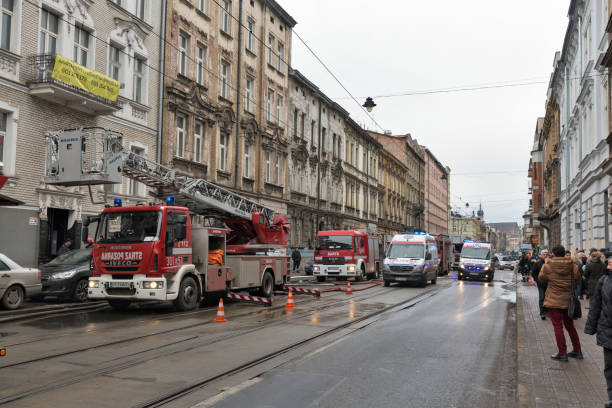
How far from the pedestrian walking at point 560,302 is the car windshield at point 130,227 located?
890 centimetres

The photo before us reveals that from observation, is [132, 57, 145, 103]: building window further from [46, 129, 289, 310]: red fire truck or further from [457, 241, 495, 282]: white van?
[457, 241, 495, 282]: white van

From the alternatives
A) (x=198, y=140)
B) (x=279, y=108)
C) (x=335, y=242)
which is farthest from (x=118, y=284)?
(x=279, y=108)

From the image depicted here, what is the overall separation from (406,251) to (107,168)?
1527cm

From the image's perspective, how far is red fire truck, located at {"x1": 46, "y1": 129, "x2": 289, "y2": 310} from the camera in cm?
1338

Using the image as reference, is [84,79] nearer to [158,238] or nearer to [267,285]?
[158,238]

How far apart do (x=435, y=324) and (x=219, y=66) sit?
67.0 ft

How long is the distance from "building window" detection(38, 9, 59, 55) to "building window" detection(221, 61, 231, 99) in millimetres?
10846

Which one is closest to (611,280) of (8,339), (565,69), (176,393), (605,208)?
(176,393)

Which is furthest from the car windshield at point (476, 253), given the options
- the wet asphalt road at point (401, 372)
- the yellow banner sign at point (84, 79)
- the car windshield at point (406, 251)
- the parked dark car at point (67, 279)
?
the parked dark car at point (67, 279)

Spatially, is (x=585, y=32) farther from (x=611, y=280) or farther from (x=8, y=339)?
(x=8, y=339)

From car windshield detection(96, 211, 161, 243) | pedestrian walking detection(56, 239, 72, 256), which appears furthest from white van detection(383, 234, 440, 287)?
car windshield detection(96, 211, 161, 243)

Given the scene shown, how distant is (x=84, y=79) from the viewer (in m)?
18.8

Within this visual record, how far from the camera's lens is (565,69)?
3266 cm

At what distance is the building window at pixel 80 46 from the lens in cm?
1989
